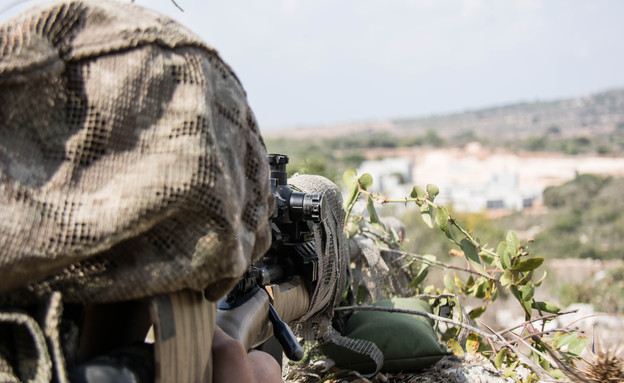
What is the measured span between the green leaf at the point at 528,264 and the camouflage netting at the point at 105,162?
4.43 ft

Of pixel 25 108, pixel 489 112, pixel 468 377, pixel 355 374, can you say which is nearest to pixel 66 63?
pixel 25 108

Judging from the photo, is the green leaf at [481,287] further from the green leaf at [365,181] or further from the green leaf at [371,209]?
the green leaf at [365,181]

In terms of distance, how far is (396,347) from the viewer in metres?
2.14

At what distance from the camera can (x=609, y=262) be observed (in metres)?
23.5

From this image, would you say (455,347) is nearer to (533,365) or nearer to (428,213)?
(533,365)

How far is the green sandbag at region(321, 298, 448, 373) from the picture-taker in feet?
6.99

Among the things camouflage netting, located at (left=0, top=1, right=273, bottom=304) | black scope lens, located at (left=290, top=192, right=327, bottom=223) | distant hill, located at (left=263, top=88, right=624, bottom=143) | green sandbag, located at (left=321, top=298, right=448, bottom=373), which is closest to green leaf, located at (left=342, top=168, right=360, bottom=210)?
green sandbag, located at (left=321, top=298, right=448, bottom=373)

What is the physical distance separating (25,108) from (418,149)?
67213 millimetres

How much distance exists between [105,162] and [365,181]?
172 cm

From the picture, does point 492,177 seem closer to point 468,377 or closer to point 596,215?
point 596,215

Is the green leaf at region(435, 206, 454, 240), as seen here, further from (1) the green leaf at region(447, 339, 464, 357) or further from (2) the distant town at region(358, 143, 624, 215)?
(2) the distant town at region(358, 143, 624, 215)

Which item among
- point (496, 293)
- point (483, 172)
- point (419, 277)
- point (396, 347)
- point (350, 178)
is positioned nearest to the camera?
point (396, 347)

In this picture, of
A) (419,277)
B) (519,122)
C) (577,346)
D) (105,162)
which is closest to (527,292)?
(577,346)

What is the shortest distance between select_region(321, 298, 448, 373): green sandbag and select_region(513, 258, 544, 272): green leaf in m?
0.38
